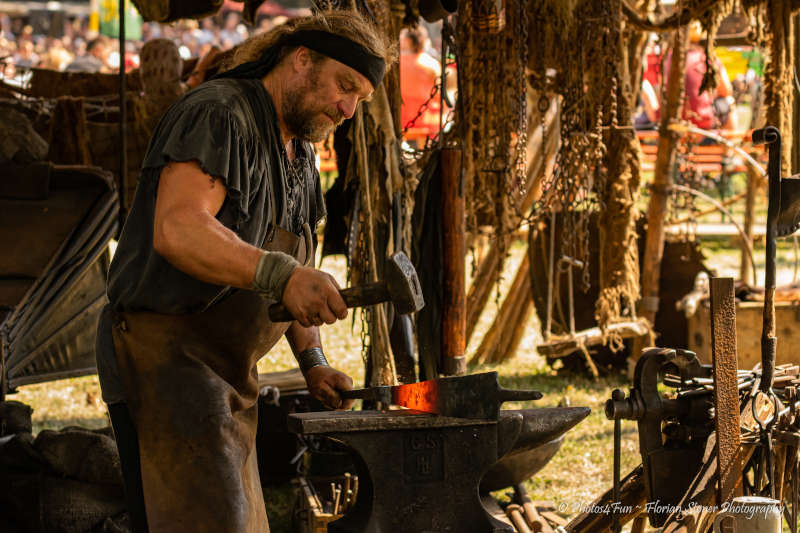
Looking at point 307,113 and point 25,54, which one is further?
point 25,54

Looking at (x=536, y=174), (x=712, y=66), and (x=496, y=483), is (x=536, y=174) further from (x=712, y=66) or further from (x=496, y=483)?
(x=496, y=483)

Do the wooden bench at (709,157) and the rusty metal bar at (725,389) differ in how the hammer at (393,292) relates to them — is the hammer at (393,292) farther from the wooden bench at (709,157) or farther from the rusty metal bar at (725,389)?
the wooden bench at (709,157)

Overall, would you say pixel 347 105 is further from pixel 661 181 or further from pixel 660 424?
pixel 661 181

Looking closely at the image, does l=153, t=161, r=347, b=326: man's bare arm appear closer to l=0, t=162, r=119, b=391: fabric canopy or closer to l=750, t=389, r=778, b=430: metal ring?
l=750, t=389, r=778, b=430: metal ring

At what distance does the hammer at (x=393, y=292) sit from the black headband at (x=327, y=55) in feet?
1.78

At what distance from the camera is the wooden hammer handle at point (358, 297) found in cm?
201

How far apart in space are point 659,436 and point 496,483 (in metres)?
1.18

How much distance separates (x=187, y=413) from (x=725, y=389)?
1.38 meters

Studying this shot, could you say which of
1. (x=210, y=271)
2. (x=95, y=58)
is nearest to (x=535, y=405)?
(x=210, y=271)

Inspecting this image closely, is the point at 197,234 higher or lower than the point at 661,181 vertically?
lower

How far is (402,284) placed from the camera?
201 centimetres

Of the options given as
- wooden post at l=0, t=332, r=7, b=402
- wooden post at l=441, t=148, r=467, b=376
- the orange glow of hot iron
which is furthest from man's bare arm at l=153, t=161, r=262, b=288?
wooden post at l=0, t=332, r=7, b=402

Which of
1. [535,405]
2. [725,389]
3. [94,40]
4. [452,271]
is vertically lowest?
[535,405]

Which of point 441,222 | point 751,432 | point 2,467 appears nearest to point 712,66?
point 441,222
